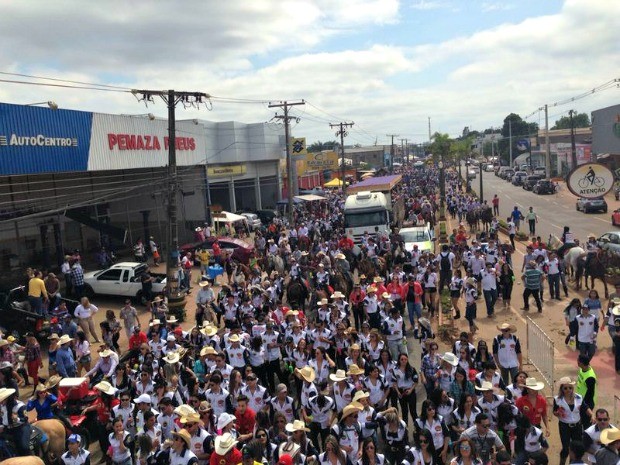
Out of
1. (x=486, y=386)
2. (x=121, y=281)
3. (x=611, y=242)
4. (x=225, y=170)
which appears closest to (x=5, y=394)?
(x=486, y=386)

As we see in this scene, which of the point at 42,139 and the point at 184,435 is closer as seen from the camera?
the point at 184,435

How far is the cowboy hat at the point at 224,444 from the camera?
21.5ft

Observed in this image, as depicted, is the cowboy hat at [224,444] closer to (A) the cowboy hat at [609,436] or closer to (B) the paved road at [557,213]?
(A) the cowboy hat at [609,436]

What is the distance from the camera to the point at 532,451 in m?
6.97

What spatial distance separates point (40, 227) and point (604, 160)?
50.2 meters

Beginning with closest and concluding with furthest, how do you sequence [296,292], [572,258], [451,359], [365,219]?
1. [451,359]
2. [296,292]
3. [572,258]
4. [365,219]

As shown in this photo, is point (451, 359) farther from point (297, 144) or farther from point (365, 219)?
point (297, 144)

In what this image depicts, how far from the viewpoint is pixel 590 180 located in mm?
16094

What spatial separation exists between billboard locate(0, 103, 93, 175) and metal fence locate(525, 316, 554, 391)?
1831 cm

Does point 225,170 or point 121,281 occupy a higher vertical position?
point 225,170

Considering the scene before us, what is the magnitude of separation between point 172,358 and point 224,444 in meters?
3.74

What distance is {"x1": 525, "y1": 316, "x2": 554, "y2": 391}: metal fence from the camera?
10.6m

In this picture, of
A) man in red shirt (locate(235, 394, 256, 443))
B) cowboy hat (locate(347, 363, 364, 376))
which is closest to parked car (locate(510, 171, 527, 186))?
cowboy hat (locate(347, 363, 364, 376))

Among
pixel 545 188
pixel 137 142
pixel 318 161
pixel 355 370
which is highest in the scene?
pixel 137 142
